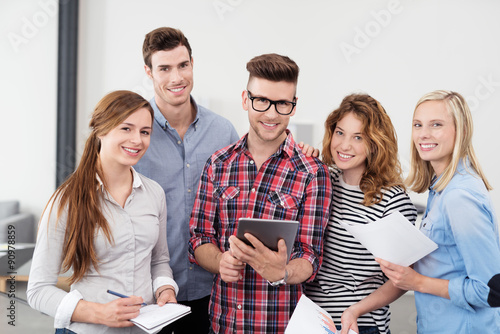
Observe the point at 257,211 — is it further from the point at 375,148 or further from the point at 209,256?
the point at 375,148

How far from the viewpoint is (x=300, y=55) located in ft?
15.6

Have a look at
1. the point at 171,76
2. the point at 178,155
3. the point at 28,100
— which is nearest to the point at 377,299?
the point at 178,155

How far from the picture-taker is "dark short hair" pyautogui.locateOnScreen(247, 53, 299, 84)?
1.68 meters

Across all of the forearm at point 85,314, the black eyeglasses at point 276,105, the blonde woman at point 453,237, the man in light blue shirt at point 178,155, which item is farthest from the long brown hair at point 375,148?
the forearm at point 85,314

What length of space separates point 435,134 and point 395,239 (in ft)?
1.37

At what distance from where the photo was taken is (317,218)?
1658 mm

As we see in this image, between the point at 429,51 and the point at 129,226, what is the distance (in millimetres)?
4088

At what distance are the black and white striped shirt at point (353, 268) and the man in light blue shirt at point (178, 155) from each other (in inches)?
22.6

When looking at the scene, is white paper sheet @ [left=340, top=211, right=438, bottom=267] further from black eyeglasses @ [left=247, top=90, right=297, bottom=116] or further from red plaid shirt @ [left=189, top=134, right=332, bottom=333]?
black eyeglasses @ [left=247, top=90, right=297, bottom=116]

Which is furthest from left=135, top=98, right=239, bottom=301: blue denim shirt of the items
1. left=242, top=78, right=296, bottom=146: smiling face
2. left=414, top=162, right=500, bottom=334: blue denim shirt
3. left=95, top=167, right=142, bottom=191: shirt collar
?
left=414, top=162, right=500, bottom=334: blue denim shirt

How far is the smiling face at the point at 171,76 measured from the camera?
2004 millimetres

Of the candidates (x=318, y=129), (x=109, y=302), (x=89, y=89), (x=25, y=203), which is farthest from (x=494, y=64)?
(x=25, y=203)

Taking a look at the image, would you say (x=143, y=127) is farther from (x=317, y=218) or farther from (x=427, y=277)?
(x=427, y=277)

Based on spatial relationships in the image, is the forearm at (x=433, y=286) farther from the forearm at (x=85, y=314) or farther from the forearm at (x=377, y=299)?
the forearm at (x=85, y=314)
